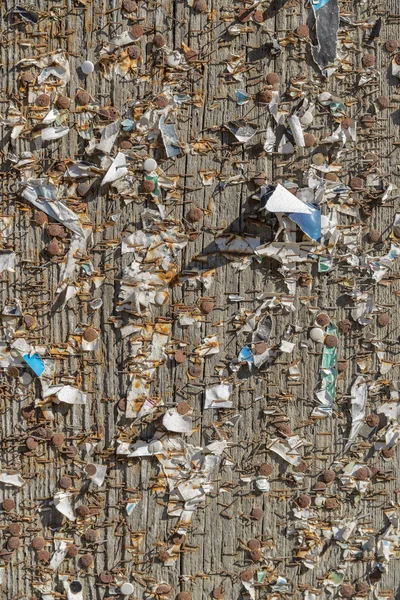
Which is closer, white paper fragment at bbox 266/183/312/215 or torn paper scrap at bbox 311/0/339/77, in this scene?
white paper fragment at bbox 266/183/312/215

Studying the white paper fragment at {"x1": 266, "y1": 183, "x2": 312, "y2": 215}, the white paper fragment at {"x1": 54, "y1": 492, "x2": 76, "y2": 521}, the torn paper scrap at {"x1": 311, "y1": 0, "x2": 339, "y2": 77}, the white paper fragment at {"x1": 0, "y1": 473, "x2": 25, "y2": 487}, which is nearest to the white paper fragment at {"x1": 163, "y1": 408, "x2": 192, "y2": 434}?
the white paper fragment at {"x1": 54, "y1": 492, "x2": 76, "y2": 521}

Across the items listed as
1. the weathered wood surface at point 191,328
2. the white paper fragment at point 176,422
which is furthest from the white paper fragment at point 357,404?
the white paper fragment at point 176,422

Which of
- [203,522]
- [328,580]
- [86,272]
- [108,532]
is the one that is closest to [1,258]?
[86,272]

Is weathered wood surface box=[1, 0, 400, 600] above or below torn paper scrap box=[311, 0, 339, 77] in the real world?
below

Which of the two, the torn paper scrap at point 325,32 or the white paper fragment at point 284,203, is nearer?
the white paper fragment at point 284,203

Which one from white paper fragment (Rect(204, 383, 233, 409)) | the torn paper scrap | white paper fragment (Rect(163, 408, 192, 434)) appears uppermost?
the torn paper scrap

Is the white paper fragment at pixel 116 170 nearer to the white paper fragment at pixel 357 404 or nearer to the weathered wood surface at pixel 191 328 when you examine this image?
the weathered wood surface at pixel 191 328

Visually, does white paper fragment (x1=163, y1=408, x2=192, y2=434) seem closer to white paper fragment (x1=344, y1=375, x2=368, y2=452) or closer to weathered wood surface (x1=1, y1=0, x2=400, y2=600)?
weathered wood surface (x1=1, y1=0, x2=400, y2=600)

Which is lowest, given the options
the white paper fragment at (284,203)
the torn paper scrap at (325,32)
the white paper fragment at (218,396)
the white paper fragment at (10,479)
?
the white paper fragment at (10,479)

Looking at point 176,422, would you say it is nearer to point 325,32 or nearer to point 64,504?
point 64,504

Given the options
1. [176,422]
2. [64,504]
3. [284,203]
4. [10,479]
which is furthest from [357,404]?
[10,479]
